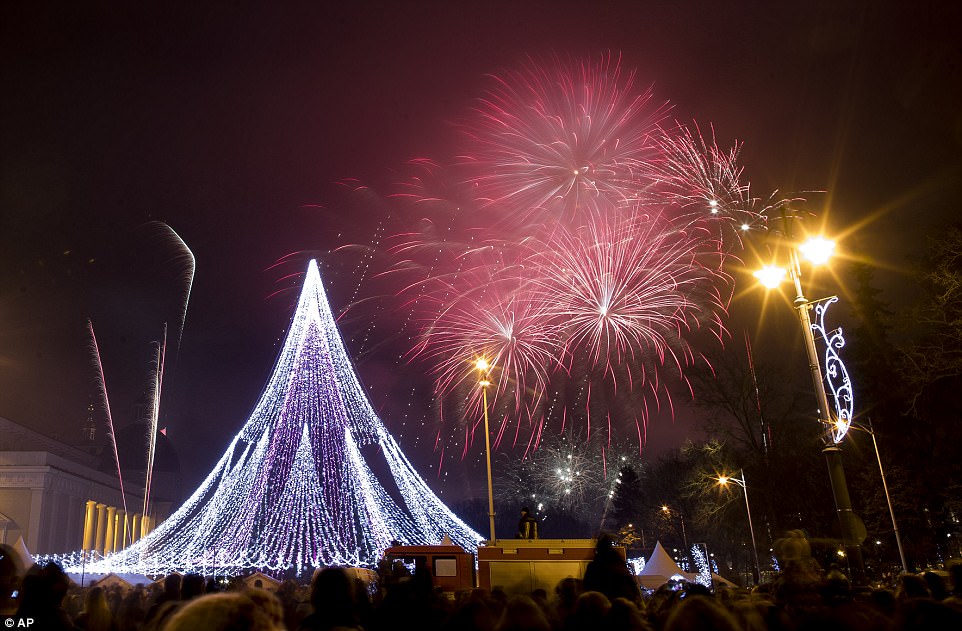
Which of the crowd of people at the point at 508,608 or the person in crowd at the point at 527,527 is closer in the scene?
the crowd of people at the point at 508,608

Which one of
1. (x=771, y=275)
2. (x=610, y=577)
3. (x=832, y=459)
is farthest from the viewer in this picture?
(x=771, y=275)

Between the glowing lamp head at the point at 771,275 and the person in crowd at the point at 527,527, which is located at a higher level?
the glowing lamp head at the point at 771,275

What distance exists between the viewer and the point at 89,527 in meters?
66.9

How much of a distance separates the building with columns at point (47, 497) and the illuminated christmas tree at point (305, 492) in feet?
104

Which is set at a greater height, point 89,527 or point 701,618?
point 89,527

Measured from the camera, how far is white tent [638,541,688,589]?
92.5ft

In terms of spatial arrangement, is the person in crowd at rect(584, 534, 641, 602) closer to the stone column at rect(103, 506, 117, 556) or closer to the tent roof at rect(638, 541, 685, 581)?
the tent roof at rect(638, 541, 685, 581)

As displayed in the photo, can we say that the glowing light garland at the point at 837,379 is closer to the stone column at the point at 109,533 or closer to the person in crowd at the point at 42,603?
the person in crowd at the point at 42,603

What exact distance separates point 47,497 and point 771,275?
70.1 metres

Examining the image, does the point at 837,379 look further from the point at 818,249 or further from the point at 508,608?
the point at 508,608

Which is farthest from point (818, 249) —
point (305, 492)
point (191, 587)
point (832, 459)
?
point (305, 492)

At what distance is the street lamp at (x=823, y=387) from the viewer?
356 inches

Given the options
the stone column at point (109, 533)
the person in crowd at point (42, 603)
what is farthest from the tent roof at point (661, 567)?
the stone column at point (109, 533)

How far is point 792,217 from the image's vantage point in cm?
1127
